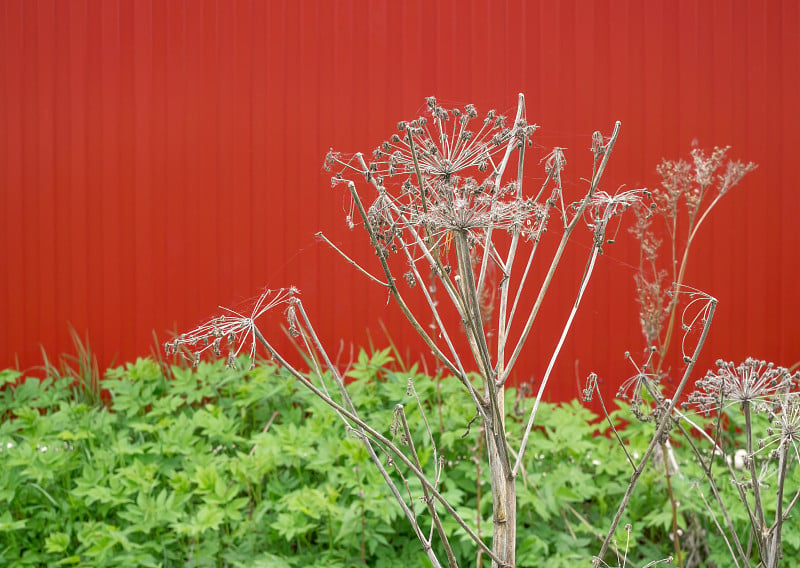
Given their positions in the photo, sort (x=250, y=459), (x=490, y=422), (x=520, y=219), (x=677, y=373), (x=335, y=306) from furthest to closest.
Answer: (x=335, y=306) < (x=677, y=373) < (x=250, y=459) < (x=490, y=422) < (x=520, y=219)

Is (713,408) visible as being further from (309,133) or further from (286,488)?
(309,133)

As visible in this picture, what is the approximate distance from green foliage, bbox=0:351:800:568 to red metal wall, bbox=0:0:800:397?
0.79 m

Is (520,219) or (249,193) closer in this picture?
(520,219)

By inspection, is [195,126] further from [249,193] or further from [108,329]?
[108,329]

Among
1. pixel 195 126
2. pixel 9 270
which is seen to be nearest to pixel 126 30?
pixel 195 126

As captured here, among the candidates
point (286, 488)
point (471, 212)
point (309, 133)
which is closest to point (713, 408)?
point (471, 212)

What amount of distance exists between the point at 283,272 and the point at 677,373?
→ 1.97m

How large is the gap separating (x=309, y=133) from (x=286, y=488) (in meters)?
1.95

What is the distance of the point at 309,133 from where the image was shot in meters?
4.34

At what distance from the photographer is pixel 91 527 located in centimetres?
291

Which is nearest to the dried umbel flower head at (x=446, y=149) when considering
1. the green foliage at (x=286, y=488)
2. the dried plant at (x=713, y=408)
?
the dried plant at (x=713, y=408)

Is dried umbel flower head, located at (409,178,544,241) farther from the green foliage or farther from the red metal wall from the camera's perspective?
the red metal wall

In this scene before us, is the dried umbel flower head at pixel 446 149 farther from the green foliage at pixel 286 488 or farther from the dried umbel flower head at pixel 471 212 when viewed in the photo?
the green foliage at pixel 286 488

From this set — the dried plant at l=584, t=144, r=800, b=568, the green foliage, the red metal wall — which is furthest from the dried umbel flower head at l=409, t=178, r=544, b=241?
the red metal wall
